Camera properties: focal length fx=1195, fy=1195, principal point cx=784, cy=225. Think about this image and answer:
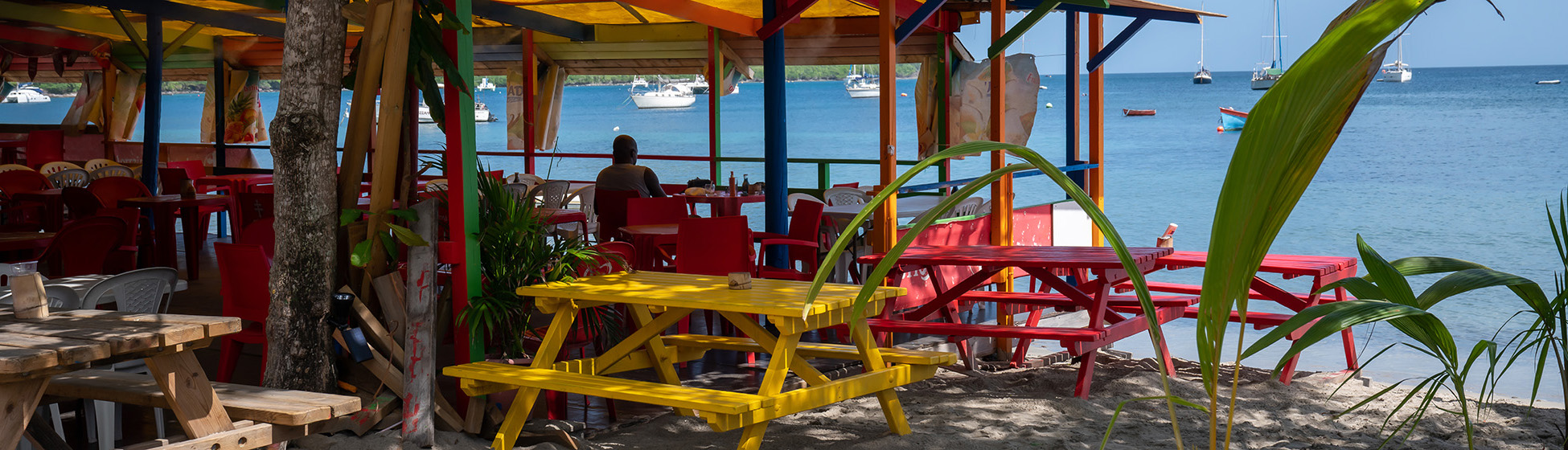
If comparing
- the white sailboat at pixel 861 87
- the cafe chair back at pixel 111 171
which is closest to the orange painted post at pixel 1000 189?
the cafe chair back at pixel 111 171

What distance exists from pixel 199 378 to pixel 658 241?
11.5 ft

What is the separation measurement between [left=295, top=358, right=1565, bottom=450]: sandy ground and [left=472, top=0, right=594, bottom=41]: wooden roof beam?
19.8 feet

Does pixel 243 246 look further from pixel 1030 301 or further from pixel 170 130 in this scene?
pixel 170 130

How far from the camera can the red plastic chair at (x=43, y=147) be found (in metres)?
13.0

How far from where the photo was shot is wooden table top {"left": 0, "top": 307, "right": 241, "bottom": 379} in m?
2.62

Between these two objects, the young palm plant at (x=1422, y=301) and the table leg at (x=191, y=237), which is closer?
the young palm plant at (x=1422, y=301)

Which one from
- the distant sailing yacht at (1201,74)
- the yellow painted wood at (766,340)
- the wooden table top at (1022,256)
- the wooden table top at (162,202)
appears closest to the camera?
the yellow painted wood at (766,340)

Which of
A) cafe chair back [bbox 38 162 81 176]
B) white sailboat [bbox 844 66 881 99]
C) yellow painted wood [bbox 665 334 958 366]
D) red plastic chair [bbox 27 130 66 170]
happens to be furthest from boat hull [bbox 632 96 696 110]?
yellow painted wood [bbox 665 334 958 366]

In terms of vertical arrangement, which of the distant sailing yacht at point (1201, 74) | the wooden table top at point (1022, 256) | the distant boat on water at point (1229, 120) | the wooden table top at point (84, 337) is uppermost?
the distant sailing yacht at point (1201, 74)

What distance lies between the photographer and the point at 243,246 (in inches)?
174

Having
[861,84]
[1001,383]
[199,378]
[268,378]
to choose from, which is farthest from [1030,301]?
[861,84]

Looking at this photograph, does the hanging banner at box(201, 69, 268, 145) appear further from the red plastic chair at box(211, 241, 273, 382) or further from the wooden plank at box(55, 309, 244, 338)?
the wooden plank at box(55, 309, 244, 338)

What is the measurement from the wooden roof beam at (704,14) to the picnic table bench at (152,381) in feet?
14.8

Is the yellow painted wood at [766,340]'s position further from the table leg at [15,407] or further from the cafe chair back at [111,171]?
the cafe chair back at [111,171]
